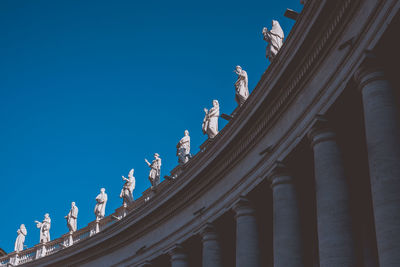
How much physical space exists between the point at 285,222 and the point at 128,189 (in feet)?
110

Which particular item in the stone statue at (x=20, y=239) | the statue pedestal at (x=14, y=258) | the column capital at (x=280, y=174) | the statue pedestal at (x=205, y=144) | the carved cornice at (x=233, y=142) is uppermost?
the stone statue at (x=20, y=239)

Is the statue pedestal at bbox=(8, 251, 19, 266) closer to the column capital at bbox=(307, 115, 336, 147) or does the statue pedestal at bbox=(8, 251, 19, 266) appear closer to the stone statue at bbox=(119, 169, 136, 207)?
the stone statue at bbox=(119, 169, 136, 207)

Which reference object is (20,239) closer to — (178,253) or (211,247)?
(178,253)

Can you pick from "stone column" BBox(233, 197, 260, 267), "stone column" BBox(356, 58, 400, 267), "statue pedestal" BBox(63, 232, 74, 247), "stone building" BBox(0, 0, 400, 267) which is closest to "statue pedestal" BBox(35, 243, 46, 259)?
"statue pedestal" BBox(63, 232, 74, 247)

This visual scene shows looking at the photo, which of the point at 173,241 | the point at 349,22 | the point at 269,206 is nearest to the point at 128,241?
the point at 173,241

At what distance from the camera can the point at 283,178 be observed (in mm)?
30797

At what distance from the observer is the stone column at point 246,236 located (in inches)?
1332

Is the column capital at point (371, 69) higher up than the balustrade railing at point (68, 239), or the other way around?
the balustrade railing at point (68, 239)

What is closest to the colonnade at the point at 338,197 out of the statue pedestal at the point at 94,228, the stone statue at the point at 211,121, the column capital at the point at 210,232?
the column capital at the point at 210,232

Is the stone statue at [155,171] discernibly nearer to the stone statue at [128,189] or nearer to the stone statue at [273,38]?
the stone statue at [128,189]

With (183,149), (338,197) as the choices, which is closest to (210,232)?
(183,149)

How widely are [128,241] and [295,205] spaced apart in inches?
1056

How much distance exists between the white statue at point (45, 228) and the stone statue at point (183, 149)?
30078 millimetres

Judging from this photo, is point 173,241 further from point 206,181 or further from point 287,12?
point 287,12
